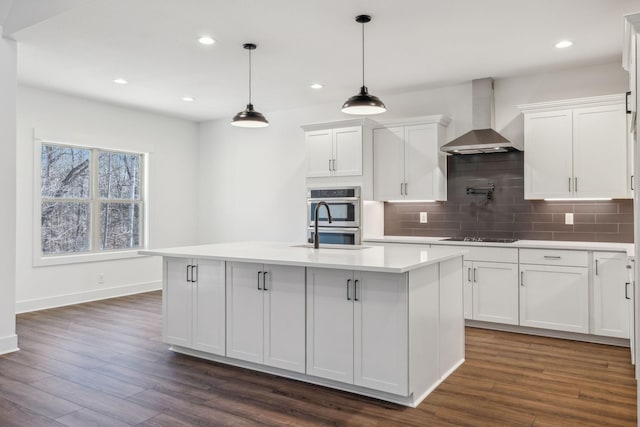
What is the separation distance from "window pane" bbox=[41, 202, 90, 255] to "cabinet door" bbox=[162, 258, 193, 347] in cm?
294

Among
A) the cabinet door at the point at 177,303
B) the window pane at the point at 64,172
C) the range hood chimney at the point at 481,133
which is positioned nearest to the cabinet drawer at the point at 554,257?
the range hood chimney at the point at 481,133

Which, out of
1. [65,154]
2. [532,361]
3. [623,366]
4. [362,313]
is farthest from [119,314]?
[623,366]

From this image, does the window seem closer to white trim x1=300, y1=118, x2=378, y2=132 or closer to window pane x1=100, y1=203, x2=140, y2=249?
window pane x1=100, y1=203, x2=140, y2=249

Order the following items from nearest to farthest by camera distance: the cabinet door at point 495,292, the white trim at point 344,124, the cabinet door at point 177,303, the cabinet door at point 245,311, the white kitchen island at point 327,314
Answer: the white kitchen island at point 327,314 < the cabinet door at point 245,311 < the cabinet door at point 177,303 < the cabinet door at point 495,292 < the white trim at point 344,124

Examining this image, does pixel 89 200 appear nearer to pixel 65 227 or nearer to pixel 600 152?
pixel 65 227

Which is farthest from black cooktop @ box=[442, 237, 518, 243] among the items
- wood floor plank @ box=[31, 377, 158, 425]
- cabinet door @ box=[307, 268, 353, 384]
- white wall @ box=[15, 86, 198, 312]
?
white wall @ box=[15, 86, 198, 312]

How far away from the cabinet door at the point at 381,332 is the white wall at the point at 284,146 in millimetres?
3131

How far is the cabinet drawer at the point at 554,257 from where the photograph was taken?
426 cm

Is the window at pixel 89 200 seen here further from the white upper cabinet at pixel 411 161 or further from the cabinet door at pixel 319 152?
the white upper cabinet at pixel 411 161

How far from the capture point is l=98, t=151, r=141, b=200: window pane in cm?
659

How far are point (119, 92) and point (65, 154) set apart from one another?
1139 mm

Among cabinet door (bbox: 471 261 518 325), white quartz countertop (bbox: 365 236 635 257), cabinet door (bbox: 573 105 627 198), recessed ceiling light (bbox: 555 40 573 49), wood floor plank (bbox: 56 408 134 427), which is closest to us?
wood floor plank (bbox: 56 408 134 427)

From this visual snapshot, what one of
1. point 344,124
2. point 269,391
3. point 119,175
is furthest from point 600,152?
point 119,175

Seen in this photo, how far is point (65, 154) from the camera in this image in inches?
241
